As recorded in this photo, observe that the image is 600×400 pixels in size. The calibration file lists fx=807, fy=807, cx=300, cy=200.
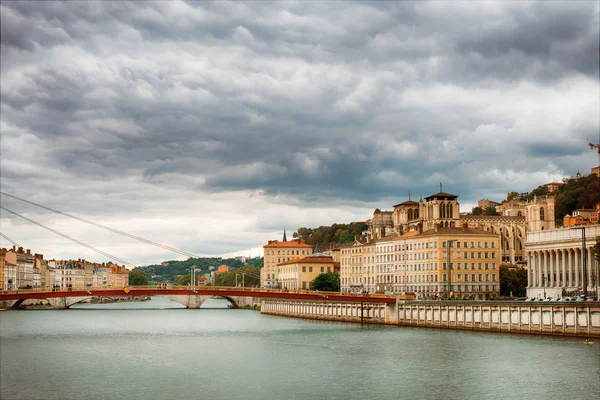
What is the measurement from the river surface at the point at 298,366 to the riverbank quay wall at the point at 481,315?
178 cm

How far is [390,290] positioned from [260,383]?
8372cm

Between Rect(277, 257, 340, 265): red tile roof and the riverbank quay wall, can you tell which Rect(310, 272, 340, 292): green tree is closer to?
Rect(277, 257, 340, 265): red tile roof

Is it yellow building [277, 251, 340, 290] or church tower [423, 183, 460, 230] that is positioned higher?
church tower [423, 183, 460, 230]

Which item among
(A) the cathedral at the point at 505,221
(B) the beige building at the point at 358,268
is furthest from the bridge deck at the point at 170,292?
(A) the cathedral at the point at 505,221

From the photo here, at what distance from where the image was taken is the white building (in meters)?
93.3

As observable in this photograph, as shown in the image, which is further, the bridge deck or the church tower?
the church tower

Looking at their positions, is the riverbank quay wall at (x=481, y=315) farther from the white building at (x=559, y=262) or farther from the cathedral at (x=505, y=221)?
the cathedral at (x=505, y=221)

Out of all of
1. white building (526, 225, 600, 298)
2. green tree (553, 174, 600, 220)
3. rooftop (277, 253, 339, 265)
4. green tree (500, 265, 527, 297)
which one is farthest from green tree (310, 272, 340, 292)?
green tree (553, 174, 600, 220)

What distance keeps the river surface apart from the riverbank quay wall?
1780 millimetres

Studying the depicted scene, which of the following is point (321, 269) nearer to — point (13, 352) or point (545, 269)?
point (545, 269)

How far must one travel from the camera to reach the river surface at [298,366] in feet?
129

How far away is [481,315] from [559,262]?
36.0m

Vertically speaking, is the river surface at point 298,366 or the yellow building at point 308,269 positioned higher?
the yellow building at point 308,269

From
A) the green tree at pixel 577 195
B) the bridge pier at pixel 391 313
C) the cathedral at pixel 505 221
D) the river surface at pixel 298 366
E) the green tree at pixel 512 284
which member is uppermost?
the green tree at pixel 577 195
